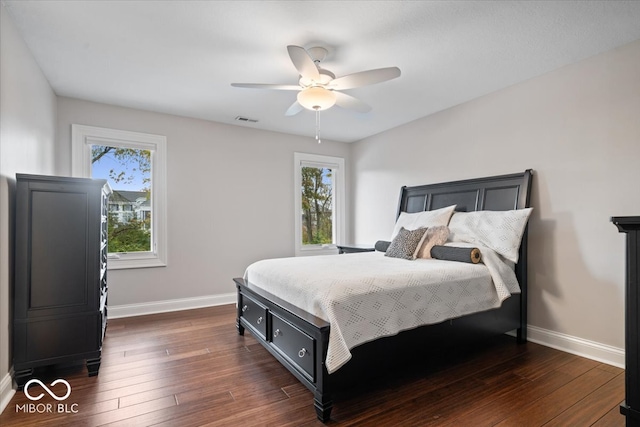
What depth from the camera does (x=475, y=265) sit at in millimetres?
2689

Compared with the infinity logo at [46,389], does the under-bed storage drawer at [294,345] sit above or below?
above

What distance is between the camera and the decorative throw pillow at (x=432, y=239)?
3119 millimetres

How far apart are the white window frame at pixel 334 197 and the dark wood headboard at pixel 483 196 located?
147 centimetres

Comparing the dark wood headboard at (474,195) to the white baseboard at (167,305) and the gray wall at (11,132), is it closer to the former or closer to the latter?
the white baseboard at (167,305)

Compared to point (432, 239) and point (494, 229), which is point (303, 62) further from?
point (494, 229)

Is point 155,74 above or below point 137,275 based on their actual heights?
above

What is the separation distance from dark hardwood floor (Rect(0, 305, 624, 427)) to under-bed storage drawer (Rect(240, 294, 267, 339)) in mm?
202

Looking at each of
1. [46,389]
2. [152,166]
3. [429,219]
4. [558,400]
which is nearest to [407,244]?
[429,219]

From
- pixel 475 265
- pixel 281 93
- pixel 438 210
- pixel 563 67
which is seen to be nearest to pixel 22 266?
pixel 281 93

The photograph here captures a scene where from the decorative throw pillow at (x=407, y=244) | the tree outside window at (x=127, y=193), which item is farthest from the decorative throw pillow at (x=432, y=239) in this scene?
the tree outside window at (x=127, y=193)

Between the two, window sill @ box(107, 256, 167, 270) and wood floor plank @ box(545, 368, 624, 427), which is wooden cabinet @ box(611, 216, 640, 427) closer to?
wood floor plank @ box(545, 368, 624, 427)

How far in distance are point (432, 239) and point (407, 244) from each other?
0.25 meters

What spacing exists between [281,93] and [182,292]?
9.15ft

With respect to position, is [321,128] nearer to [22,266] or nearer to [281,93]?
[281,93]
